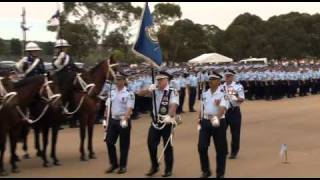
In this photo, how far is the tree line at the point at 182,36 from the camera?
4897cm

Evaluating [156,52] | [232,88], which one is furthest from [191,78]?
[156,52]

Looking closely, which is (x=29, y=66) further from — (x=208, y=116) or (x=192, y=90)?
(x=192, y=90)

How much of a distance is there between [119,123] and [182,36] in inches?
2369

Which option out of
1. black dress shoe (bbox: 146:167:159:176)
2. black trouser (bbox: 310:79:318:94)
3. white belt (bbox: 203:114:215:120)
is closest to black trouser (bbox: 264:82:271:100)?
black trouser (bbox: 310:79:318:94)

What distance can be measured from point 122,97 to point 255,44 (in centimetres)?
6943

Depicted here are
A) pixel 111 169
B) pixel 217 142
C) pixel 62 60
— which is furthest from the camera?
pixel 62 60

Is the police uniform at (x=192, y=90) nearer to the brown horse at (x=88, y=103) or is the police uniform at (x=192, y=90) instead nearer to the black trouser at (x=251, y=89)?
the black trouser at (x=251, y=89)

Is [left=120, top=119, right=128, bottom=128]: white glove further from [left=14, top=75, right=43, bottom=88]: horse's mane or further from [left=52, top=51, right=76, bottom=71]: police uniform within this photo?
[left=52, top=51, right=76, bottom=71]: police uniform

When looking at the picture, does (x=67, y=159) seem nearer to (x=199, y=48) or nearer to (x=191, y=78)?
(x=191, y=78)

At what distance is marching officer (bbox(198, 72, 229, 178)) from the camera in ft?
31.4

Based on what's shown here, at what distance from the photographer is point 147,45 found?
10.5 metres

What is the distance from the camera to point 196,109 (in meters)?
26.4

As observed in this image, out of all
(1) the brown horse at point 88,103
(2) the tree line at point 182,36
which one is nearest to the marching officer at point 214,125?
(1) the brown horse at point 88,103

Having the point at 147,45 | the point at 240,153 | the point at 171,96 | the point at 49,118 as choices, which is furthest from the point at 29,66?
the point at 240,153
